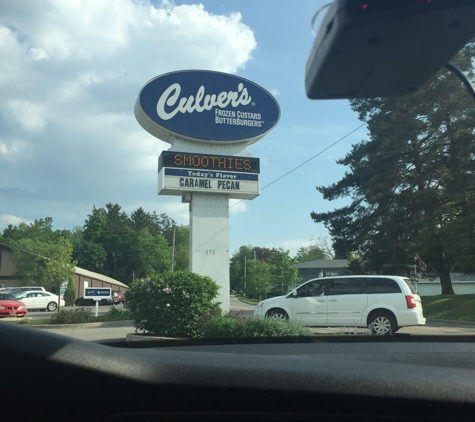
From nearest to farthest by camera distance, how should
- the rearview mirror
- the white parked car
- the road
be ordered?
the rearview mirror → the road → the white parked car

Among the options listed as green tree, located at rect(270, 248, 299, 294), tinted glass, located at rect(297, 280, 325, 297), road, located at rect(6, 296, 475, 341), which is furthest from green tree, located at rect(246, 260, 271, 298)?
tinted glass, located at rect(297, 280, 325, 297)

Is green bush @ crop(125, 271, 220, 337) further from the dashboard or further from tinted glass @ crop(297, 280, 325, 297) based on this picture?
the dashboard

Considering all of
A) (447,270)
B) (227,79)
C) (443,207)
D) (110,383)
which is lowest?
(110,383)

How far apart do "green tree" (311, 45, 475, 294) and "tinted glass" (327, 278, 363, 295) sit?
660 centimetres

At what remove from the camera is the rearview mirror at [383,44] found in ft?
5.11

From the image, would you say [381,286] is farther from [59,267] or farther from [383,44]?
[59,267]

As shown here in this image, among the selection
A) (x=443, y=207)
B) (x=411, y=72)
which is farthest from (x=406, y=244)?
(x=411, y=72)

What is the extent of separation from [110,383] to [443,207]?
89.1ft

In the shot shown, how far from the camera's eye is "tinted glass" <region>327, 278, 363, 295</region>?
1423 centimetres

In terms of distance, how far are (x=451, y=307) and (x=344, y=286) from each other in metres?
13.7

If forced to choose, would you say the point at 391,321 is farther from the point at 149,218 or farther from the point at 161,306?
the point at 149,218

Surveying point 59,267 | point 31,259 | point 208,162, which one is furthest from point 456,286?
point 31,259

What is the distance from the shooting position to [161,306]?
11.4 metres

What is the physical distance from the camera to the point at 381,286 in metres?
14.0
